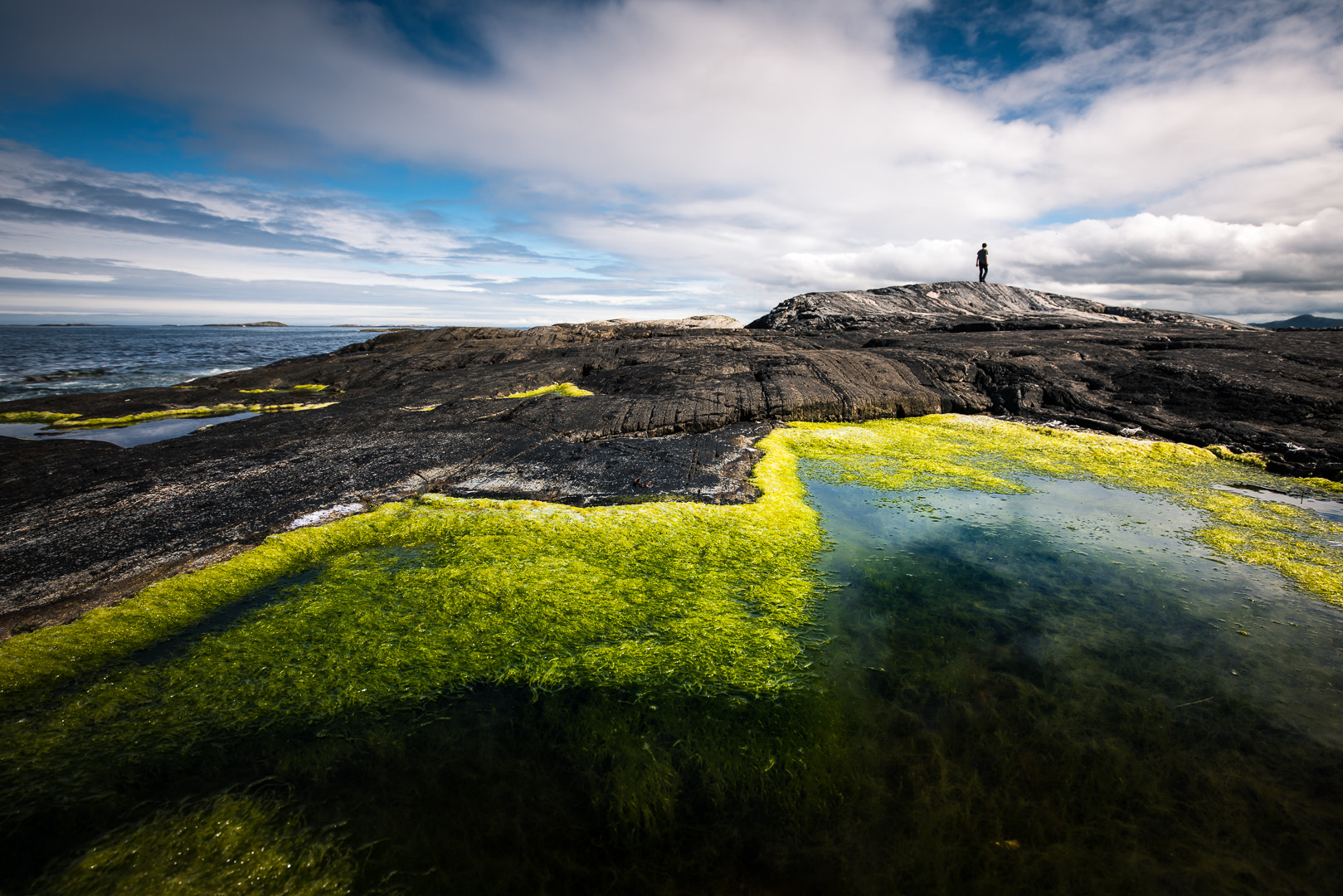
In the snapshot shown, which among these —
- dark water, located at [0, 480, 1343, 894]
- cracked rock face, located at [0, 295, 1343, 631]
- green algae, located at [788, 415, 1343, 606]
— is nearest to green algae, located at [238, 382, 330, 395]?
cracked rock face, located at [0, 295, 1343, 631]

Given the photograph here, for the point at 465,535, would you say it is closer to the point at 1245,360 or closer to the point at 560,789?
the point at 560,789

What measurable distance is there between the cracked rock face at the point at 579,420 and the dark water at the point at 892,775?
383 centimetres

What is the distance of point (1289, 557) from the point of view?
6.19 m

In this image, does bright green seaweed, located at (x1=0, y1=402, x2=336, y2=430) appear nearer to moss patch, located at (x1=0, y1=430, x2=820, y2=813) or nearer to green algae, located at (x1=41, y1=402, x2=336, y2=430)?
green algae, located at (x1=41, y1=402, x2=336, y2=430)

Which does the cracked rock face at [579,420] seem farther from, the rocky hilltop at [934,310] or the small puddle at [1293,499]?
the rocky hilltop at [934,310]

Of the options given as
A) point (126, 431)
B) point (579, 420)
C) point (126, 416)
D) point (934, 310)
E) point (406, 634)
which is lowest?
point (406, 634)

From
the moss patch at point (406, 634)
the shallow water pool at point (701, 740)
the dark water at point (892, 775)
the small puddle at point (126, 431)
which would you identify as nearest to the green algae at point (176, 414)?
the small puddle at point (126, 431)

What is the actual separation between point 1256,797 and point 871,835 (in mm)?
2520

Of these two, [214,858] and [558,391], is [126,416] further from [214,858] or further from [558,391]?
[214,858]

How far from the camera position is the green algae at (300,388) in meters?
20.5

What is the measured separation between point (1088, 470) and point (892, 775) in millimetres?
9381

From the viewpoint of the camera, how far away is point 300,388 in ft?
68.4

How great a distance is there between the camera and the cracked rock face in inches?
260

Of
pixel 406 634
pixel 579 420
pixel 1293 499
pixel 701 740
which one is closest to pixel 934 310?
pixel 1293 499
